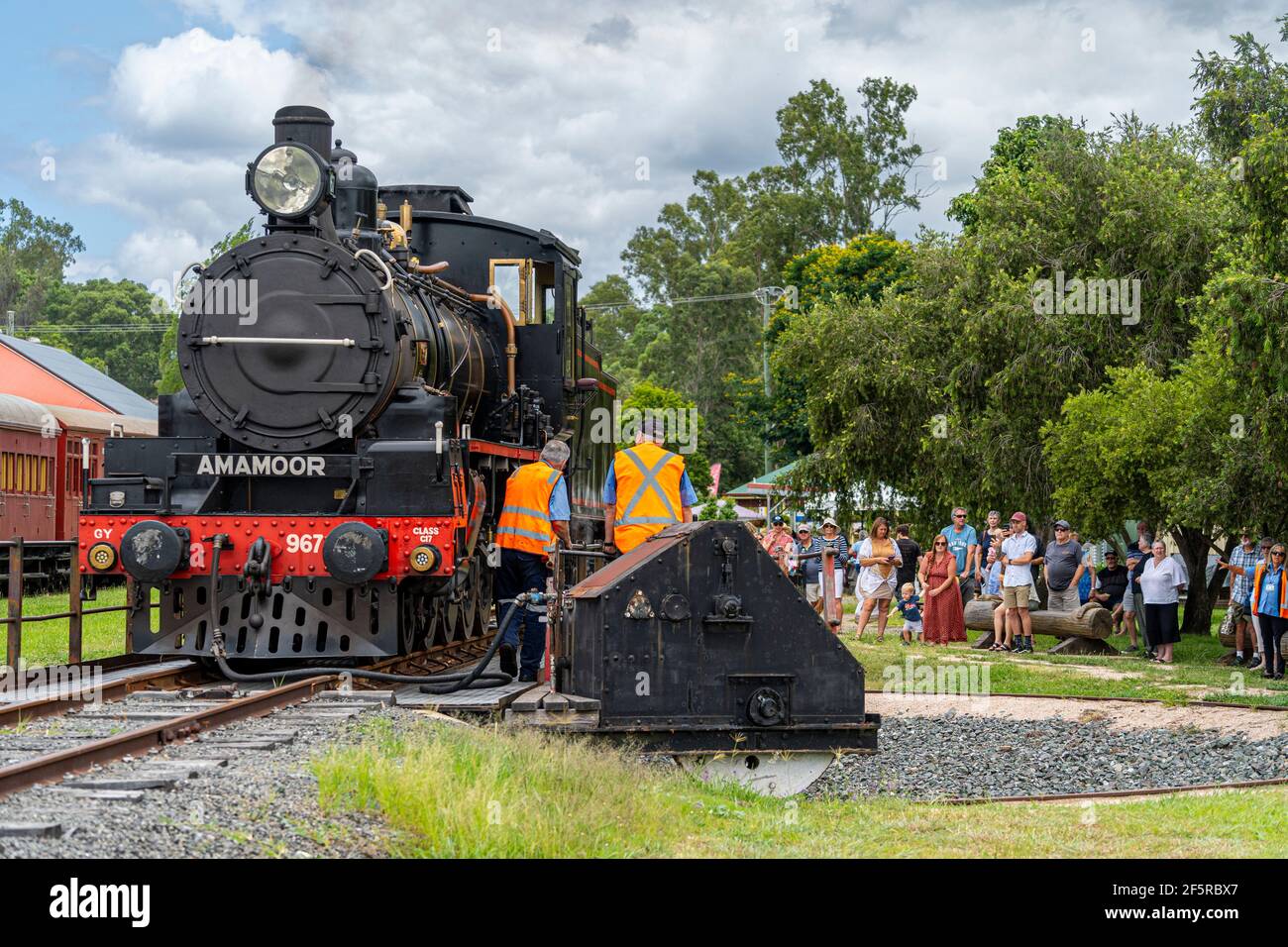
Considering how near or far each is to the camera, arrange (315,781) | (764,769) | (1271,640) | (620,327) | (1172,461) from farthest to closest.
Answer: (620,327), (1172,461), (1271,640), (764,769), (315,781)

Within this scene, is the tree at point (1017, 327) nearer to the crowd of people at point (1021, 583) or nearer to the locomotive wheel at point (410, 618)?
the crowd of people at point (1021, 583)

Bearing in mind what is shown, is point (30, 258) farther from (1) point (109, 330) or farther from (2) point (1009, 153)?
(2) point (1009, 153)

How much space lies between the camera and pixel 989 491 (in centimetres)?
2256

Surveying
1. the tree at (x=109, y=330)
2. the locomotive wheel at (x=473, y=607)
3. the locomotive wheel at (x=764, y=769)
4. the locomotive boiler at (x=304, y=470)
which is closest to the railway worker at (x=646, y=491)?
the locomotive boiler at (x=304, y=470)

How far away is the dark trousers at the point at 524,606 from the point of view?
1093 centimetres

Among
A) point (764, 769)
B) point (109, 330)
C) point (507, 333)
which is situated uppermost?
point (109, 330)

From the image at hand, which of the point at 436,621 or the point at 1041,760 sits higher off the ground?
the point at 436,621

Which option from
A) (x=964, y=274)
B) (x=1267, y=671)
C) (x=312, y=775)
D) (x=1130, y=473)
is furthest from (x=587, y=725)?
(x=964, y=274)

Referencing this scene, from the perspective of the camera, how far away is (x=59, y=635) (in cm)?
1770

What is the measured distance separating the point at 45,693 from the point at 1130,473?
13.9 metres

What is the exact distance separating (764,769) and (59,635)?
456 inches

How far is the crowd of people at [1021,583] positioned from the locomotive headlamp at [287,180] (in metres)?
7.68

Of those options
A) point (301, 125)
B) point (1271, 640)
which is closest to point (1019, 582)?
point (1271, 640)

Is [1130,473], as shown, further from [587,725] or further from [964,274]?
[587,725]
